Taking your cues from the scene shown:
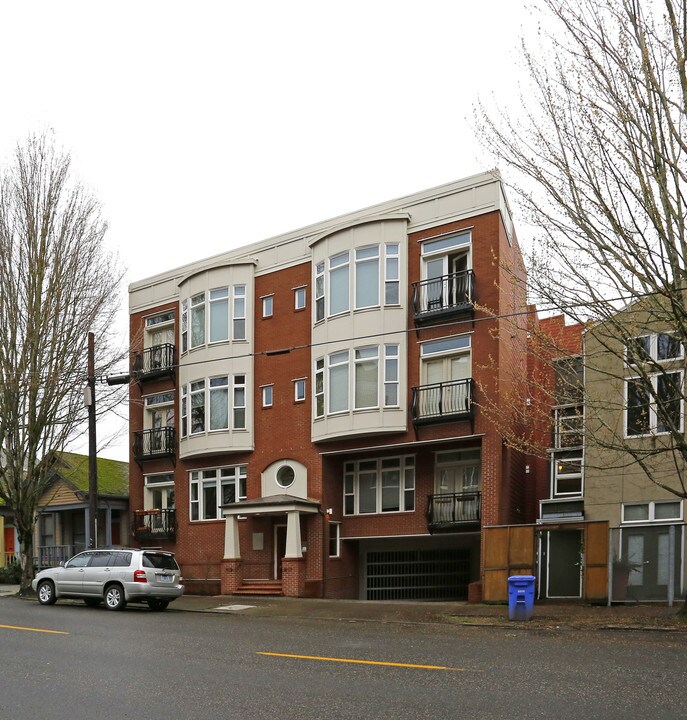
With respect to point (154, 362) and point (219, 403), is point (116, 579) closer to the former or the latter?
point (219, 403)

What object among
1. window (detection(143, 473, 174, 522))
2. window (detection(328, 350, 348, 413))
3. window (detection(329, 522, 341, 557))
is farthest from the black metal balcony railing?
window (detection(328, 350, 348, 413))

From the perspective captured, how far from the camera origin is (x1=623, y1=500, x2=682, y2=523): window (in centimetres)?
2369

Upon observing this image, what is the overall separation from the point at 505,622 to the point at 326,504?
10.5 m

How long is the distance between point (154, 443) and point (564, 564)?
1659 centimetres

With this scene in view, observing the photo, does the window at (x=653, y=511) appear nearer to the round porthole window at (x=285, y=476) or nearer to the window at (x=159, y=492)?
the round porthole window at (x=285, y=476)

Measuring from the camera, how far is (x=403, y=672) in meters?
11.3

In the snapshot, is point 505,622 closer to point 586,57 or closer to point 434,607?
point 434,607

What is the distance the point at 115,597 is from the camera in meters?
22.9

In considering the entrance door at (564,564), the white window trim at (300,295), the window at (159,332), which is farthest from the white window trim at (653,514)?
the window at (159,332)

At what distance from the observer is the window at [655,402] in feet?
57.3

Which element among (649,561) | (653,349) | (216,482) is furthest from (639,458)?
(216,482)

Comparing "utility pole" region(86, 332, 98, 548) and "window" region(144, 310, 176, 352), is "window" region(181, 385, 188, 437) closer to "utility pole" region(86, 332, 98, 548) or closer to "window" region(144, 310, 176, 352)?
"window" region(144, 310, 176, 352)

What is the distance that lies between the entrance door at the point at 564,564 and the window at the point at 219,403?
12470 millimetres

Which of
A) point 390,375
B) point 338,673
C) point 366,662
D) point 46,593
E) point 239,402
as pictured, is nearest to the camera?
point 338,673
